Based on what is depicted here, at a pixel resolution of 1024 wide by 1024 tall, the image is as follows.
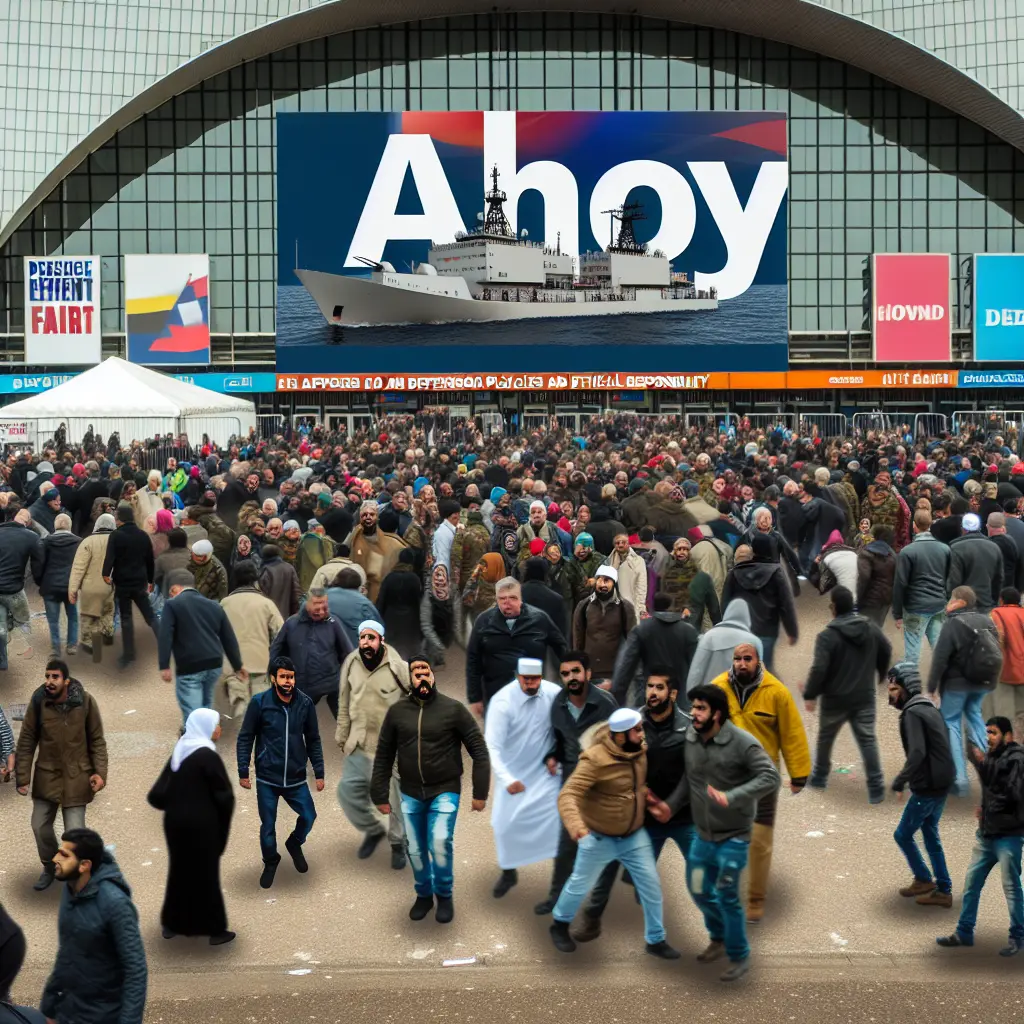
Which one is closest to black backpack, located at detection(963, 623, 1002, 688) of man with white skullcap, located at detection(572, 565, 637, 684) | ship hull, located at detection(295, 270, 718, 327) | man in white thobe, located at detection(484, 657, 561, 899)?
man with white skullcap, located at detection(572, 565, 637, 684)

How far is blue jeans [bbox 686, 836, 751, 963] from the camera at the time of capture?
7.17 m

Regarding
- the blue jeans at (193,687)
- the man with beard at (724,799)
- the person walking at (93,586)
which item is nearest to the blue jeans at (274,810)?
the blue jeans at (193,687)

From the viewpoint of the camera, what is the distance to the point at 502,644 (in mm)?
9461

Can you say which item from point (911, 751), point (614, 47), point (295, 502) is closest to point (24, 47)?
point (614, 47)

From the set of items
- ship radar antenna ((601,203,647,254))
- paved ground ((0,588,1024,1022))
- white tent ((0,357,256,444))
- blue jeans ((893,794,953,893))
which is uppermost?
ship radar antenna ((601,203,647,254))

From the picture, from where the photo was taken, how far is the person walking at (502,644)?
9430 mm

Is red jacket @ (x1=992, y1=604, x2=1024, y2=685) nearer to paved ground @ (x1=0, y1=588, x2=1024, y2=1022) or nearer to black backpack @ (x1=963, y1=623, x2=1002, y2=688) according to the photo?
black backpack @ (x1=963, y1=623, x2=1002, y2=688)

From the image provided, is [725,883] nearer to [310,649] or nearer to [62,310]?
[310,649]

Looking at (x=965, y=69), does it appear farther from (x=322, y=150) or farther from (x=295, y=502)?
(x=295, y=502)

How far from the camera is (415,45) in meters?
54.2

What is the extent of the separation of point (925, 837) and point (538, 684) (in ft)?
7.38

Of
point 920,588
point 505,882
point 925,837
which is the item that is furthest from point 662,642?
point 920,588

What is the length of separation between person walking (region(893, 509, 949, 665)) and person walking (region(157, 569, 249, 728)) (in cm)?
520

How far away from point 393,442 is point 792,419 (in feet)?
87.1
